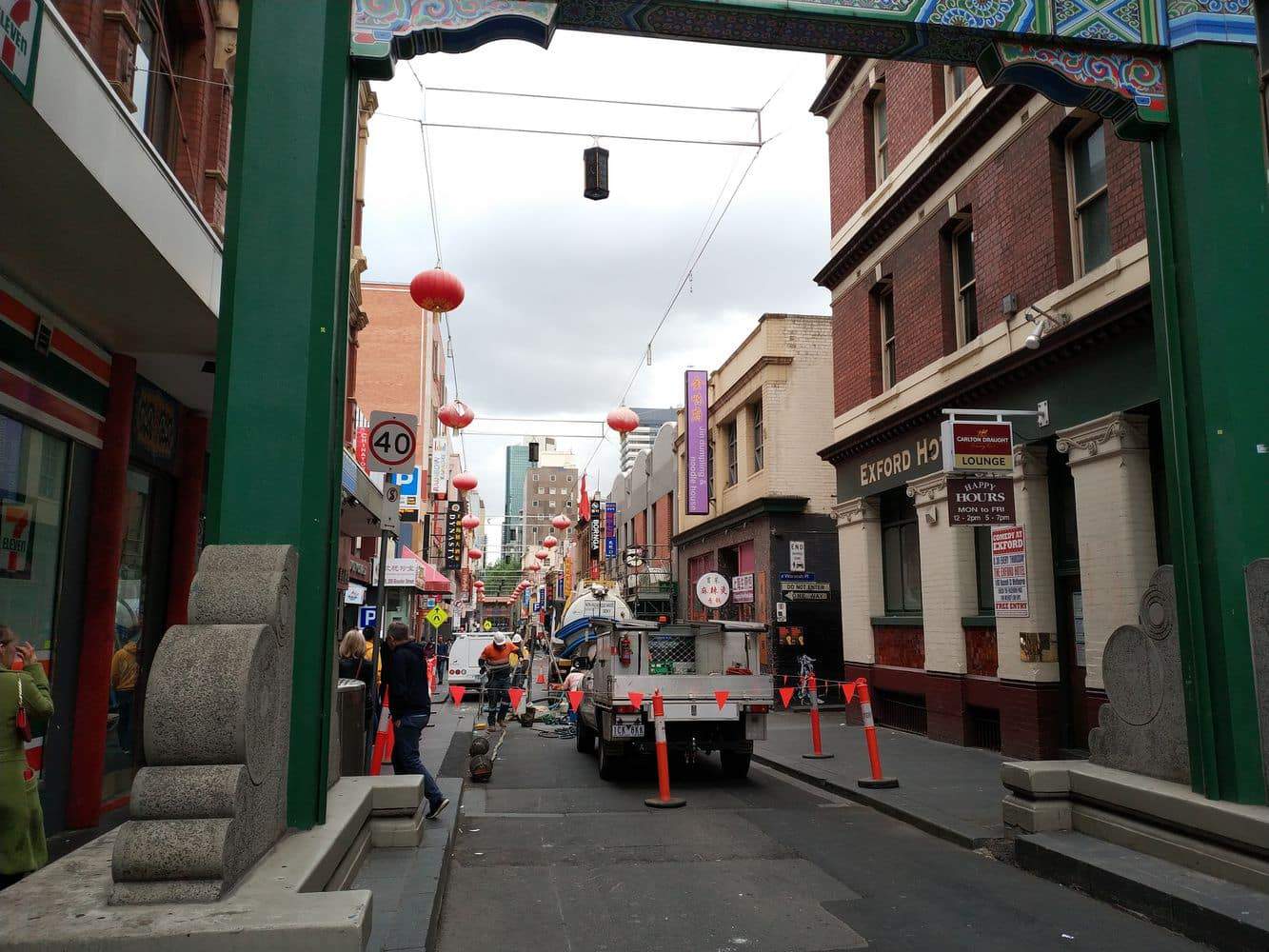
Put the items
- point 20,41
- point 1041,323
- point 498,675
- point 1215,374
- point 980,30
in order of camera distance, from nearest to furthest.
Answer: point 20,41 → point 1215,374 → point 980,30 → point 1041,323 → point 498,675

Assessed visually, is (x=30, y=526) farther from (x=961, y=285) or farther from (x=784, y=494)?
(x=784, y=494)

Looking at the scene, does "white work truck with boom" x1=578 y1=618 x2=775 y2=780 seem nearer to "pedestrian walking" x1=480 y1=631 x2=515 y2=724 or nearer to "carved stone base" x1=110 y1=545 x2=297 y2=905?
"pedestrian walking" x1=480 y1=631 x2=515 y2=724

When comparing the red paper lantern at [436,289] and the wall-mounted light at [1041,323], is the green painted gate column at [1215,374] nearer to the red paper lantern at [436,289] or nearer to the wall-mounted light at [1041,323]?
the wall-mounted light at [1041,323]

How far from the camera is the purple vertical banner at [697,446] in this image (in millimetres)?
30453

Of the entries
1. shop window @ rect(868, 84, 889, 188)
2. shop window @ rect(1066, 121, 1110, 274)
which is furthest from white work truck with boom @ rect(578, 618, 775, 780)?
shop window @ rect(868, 84, 889, 188)

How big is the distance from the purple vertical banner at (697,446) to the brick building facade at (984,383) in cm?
962

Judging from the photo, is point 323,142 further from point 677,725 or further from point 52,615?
point 677,725

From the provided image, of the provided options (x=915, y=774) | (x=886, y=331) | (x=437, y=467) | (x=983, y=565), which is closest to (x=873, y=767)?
(x=915, y=774)

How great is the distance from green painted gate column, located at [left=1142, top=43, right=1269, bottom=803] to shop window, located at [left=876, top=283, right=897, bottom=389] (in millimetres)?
11542

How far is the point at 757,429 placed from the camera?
2902 cm

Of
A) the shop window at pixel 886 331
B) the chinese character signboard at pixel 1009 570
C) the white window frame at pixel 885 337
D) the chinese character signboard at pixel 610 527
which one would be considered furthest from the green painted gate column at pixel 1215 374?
the chinese character signboard at pixel 610 527

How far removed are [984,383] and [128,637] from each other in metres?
11.9

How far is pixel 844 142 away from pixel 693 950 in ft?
59.8

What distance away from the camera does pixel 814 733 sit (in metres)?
14.6
